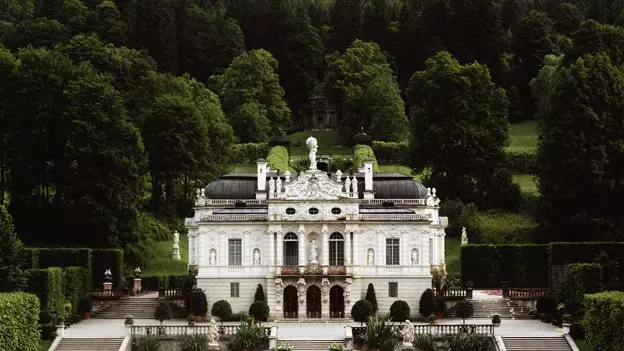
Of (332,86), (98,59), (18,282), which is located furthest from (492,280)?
(332,86)

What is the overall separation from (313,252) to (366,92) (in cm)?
5595

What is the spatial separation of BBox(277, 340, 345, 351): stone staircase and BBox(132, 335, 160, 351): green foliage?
5.33 meters

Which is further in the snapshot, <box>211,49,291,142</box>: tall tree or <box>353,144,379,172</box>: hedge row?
<box>211,49,291,142</box>: tall tree

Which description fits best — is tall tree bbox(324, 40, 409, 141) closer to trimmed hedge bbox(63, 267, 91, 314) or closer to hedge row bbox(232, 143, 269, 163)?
hedge row bbox(232, 143, 269, 163)

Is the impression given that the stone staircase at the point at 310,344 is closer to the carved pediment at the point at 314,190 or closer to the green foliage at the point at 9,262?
the green foliage at the point at 9,262

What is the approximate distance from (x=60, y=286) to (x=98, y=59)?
45.7m

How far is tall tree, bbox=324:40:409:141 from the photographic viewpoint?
513 feet

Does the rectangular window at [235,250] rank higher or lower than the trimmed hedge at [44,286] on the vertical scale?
higher

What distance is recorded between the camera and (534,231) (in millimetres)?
122000

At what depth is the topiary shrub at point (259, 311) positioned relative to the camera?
10238 centimetres

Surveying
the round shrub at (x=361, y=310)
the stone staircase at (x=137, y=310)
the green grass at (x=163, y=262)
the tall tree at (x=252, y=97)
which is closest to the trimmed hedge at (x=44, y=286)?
the stone staircase at (x=137, y=310)

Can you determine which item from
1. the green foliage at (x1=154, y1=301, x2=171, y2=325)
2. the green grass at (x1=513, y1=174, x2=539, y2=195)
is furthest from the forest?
the green foliage at (x1=154, y1=301, x2=171, y2=325)

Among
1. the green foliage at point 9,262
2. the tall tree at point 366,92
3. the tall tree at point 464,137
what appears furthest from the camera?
the tall tree at point 366,92

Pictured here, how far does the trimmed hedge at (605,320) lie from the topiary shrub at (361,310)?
12.6m
